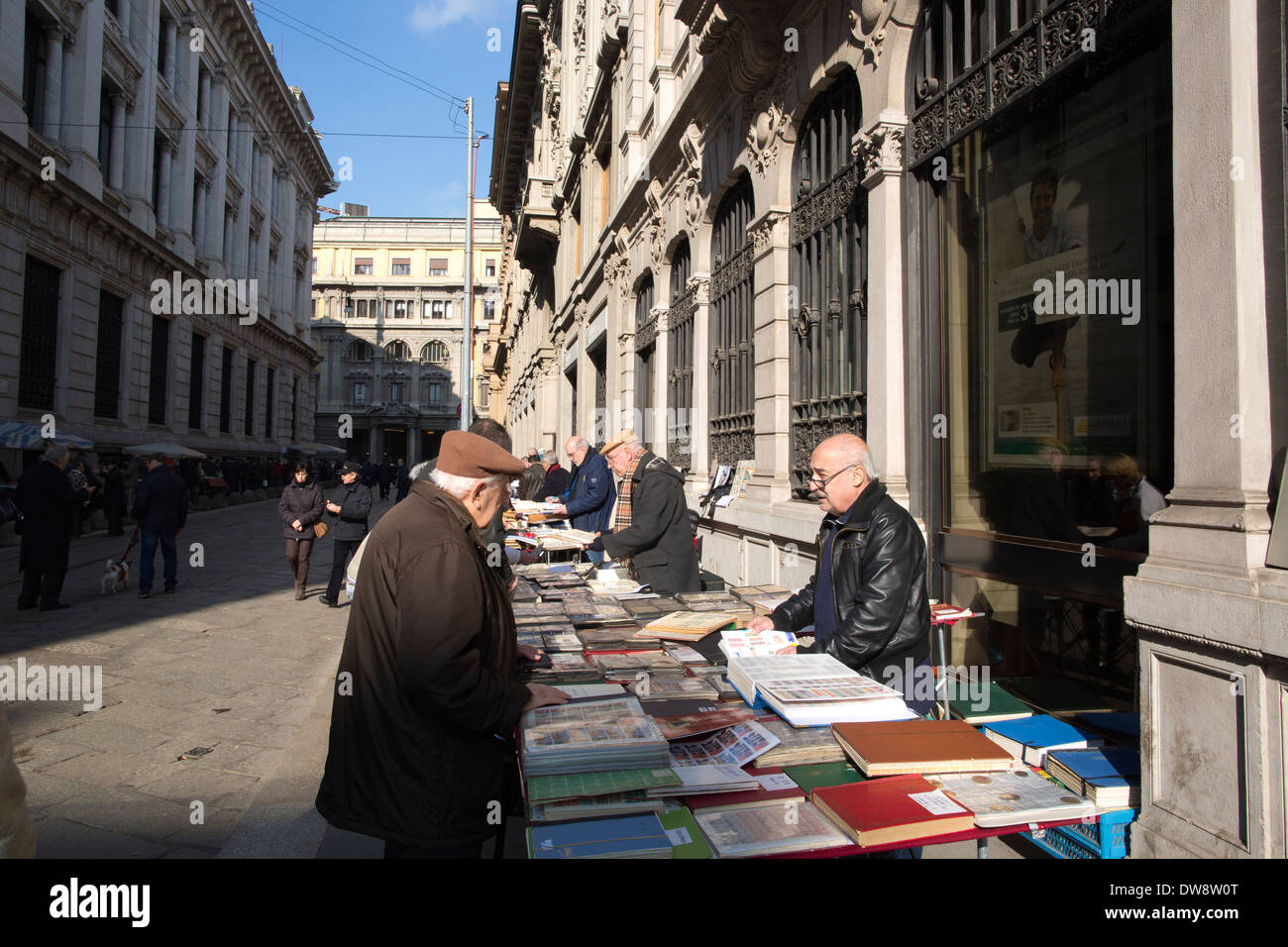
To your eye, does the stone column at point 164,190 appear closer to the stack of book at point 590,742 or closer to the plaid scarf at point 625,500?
the plaid scarf at point 625,500

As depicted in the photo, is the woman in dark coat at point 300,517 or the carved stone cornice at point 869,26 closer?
the carved stone cornice at point 869,26

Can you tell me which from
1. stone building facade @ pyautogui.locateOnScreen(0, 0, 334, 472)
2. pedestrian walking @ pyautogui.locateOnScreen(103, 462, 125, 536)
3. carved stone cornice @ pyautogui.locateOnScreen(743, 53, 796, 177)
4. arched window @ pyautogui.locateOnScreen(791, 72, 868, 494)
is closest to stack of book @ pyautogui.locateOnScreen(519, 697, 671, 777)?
arched window @ pyautogui.locateOnScreen(791, 72, 868, 494)

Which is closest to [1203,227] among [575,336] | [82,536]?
[575,336]

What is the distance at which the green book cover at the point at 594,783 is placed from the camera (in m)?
2.05

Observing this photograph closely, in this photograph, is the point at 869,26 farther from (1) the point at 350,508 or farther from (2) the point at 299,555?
(2) the point at 299,555

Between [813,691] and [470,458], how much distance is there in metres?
1.43

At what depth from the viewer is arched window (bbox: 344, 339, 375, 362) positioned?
74875 mm

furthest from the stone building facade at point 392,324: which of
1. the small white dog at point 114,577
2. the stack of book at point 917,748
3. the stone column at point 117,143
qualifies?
the stack of book at point 917,748

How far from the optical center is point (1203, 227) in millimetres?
2877

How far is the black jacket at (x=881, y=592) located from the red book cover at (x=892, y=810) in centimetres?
101

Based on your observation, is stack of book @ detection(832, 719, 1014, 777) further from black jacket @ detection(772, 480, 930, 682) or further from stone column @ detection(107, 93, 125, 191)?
stone column @ detection(107, 93, 125, 191)
